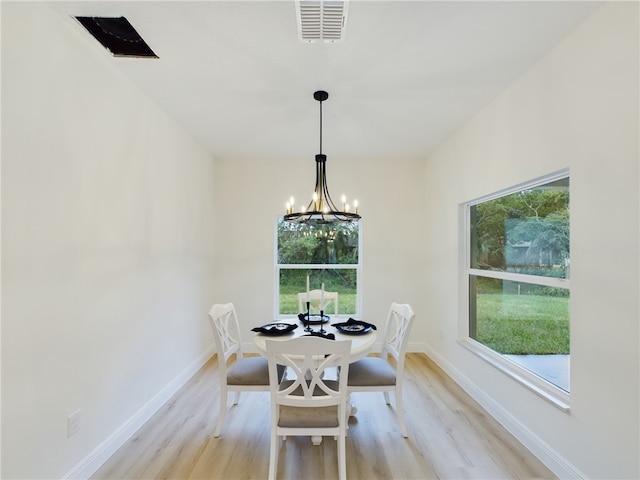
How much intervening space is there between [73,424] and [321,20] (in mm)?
2664

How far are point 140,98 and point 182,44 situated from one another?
2.78 feet

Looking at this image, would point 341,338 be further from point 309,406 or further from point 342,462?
point 342,462

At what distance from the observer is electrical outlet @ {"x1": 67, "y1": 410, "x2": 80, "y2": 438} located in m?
1.91

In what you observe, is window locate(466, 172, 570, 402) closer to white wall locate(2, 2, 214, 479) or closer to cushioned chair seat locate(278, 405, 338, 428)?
cushioned chair seat locate(278, 405, 338, 428)

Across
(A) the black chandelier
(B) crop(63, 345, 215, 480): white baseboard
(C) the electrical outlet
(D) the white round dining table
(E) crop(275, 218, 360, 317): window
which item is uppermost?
(A) the black chandelier

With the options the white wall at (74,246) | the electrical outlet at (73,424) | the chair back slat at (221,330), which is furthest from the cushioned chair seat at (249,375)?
the electrical outlet at (73,424)

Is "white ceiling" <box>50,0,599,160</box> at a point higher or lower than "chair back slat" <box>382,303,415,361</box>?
higher

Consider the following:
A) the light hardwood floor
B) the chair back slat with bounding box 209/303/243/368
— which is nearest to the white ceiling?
the chair back slat with bounding box 209/303/243/368

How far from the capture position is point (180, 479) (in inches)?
79.0

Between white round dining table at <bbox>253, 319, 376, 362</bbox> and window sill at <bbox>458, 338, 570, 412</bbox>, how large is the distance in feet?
3.61

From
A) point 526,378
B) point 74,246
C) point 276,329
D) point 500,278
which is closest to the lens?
point 74,246

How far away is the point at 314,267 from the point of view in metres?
4.63

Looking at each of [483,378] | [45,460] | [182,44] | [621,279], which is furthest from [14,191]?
[483,378]

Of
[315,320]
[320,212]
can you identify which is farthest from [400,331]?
[320,212]
